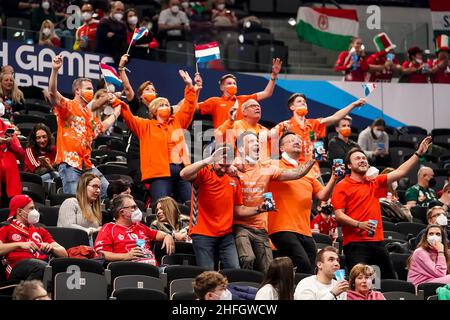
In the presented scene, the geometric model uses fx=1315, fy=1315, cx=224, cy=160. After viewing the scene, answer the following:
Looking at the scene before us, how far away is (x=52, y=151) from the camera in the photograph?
13711mm

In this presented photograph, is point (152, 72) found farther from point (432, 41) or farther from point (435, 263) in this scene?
point (435, 263)

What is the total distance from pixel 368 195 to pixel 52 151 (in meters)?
3.58

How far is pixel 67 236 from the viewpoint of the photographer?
11438mm

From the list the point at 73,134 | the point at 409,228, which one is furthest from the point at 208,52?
the point at 409,228

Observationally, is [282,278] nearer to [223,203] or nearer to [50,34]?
[223,203]

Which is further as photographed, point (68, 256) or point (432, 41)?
point (432, 41)

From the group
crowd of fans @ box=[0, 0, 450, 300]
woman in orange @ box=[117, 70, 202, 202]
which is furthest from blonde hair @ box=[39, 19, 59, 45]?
woman in orange @ box=[117, 70, 202, 202]

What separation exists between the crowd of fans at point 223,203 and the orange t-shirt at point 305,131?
1cm

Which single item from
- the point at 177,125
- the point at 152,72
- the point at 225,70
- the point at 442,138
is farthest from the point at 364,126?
the point at 177,125

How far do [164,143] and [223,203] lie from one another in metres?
2.23

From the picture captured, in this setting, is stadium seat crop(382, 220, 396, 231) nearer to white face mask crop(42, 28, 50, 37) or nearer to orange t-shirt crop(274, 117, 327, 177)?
orange t-shirt crop(274, 117, 327, 177)

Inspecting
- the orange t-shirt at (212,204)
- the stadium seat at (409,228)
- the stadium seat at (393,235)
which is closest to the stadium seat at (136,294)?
the orange t-shirt at (212,204)

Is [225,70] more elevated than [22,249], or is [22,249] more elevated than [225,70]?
[225,70]

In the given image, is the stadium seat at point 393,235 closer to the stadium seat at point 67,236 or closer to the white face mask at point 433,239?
the white face mask at point 433,239
